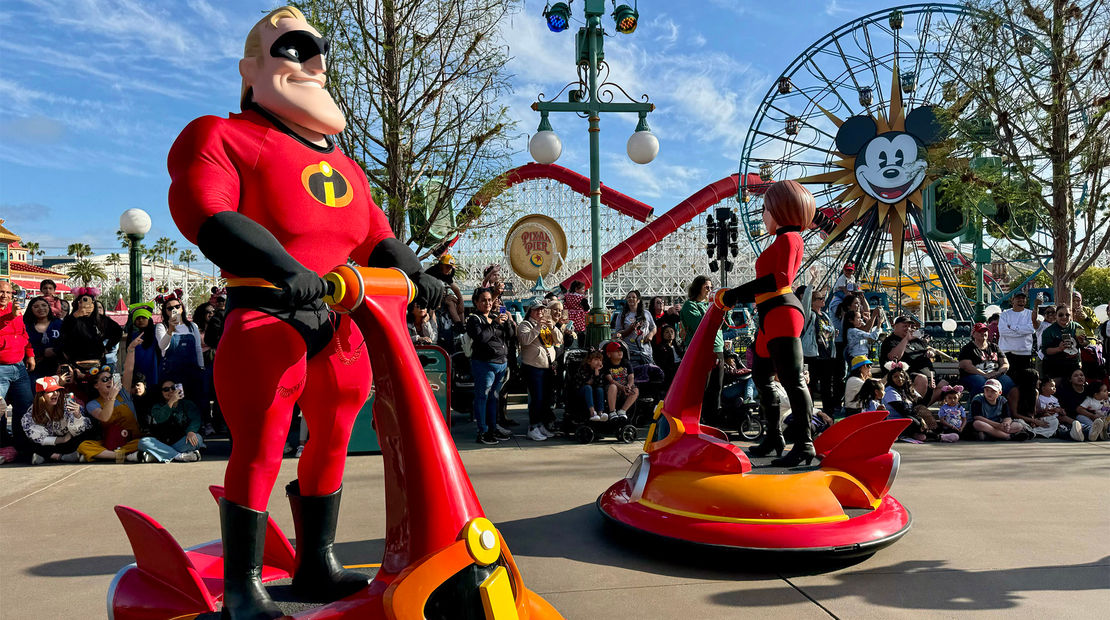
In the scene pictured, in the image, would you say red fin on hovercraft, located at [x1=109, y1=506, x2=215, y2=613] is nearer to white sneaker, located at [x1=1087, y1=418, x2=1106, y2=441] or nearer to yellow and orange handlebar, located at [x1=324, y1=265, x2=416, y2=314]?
yellow and orange handlebar, located at [x1=324, y1=265, x2=416, y2=314]

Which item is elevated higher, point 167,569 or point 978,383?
point 978,383

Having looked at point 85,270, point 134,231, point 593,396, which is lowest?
point 593,396

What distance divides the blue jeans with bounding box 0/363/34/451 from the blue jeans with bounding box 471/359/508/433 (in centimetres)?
410

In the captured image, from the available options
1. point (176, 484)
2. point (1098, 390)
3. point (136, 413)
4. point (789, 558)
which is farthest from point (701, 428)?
point (1098, 390)

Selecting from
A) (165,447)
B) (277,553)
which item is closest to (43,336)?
(165,447)

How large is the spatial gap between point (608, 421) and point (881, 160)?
13978mm

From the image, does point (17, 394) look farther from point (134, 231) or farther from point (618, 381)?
point (618, 381)

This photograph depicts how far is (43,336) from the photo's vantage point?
289 inches

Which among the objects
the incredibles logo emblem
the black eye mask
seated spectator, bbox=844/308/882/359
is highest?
the black eye mask

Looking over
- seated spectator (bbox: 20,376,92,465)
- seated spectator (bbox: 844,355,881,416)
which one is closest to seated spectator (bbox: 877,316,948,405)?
seated spectator (bbox: 844,355,881,416)

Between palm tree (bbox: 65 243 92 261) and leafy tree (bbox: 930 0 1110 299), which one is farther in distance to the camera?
palm tree (bbox: 65 243 92 261)

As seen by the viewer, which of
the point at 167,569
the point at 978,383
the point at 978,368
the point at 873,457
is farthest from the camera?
the point at 978,368

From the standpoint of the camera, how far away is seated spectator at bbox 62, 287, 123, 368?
7.08 metres

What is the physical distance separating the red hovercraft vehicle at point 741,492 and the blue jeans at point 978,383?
4.77m
